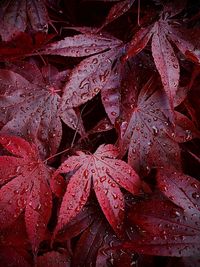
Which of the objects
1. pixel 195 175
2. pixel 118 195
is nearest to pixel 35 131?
pixel 118 195

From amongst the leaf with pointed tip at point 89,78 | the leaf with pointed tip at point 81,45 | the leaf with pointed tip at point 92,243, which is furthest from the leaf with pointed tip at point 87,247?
the leaf with pointed tip at point 81,45

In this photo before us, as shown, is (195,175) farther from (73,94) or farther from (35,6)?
(35,6)

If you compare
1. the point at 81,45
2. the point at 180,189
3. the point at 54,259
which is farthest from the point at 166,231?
the point at 81,45

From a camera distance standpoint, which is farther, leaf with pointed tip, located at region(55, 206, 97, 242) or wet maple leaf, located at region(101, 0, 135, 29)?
leaf with pointed tip, located at region(55, 206, 97, 242)

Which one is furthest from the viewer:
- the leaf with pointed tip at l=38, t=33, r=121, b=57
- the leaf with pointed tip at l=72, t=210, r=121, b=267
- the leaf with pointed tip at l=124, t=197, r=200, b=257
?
the leaf with pointed tip at l=72, t=210, r=121, b=267

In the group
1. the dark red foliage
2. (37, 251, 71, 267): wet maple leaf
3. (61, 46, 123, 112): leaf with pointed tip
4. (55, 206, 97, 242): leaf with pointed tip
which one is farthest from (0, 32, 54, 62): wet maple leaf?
(37, 251, 71, 267): wet maple leaf

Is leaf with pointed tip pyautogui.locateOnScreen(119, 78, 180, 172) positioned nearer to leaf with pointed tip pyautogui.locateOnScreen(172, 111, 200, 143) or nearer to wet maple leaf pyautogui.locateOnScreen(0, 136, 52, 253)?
leaf with pointed tip pyautogui.locateOnScreen(172, 111, 200, 143)
